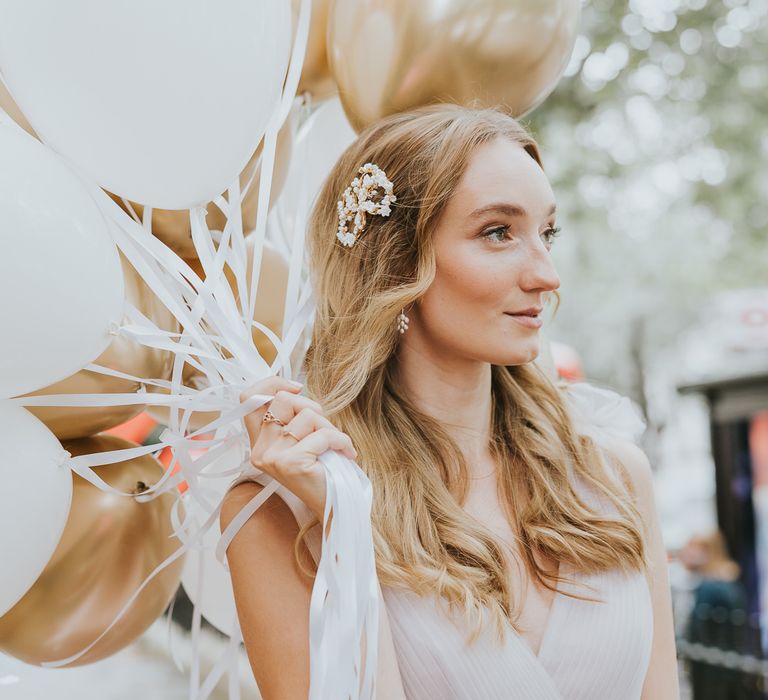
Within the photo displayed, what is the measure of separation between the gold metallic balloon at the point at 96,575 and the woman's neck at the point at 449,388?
1.95 ft

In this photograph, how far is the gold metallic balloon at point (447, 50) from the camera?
1.96 m

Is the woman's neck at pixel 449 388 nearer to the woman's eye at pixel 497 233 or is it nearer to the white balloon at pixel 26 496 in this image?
the woman's eye at pixel 497 233

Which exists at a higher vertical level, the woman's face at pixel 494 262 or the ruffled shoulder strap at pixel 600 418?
the woman's face at pixel 494 262

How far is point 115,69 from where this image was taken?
1.37 meters

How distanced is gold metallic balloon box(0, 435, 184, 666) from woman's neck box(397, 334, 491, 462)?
0.59 m

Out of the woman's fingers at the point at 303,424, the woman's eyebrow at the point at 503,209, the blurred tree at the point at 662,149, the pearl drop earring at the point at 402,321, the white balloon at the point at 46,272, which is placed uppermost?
the blurred tree at the point at 662,149

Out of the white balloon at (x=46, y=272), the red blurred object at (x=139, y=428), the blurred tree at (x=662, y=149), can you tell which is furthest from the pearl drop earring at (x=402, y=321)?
the blurred tree at (x=662, y=149)

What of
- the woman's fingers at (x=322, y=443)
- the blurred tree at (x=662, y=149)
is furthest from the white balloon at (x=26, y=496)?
the blurred tree at (x=662, y=149)

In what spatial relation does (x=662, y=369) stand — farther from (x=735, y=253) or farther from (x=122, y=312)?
(x=122, y=312)

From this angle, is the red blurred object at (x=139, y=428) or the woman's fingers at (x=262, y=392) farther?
the red blurred object at (x=139, y=428)

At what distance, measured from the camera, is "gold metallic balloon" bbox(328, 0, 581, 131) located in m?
1.96

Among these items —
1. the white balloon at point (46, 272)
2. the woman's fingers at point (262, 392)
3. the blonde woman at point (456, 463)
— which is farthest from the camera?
the blonde woman at point (456, 463)

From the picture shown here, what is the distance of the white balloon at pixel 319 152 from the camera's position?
95.8 inches

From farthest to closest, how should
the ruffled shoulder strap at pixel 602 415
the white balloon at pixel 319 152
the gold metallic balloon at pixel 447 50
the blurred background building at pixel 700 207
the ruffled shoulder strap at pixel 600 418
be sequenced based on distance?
the blurred background building at pixel 700 207
the white balloon at pixel 319 152
the ruffled shoulder strap at pixel 602 415
the ruffled shoulder strap at pixel 600 418
the gold metallic balloon at pixel 447 50
